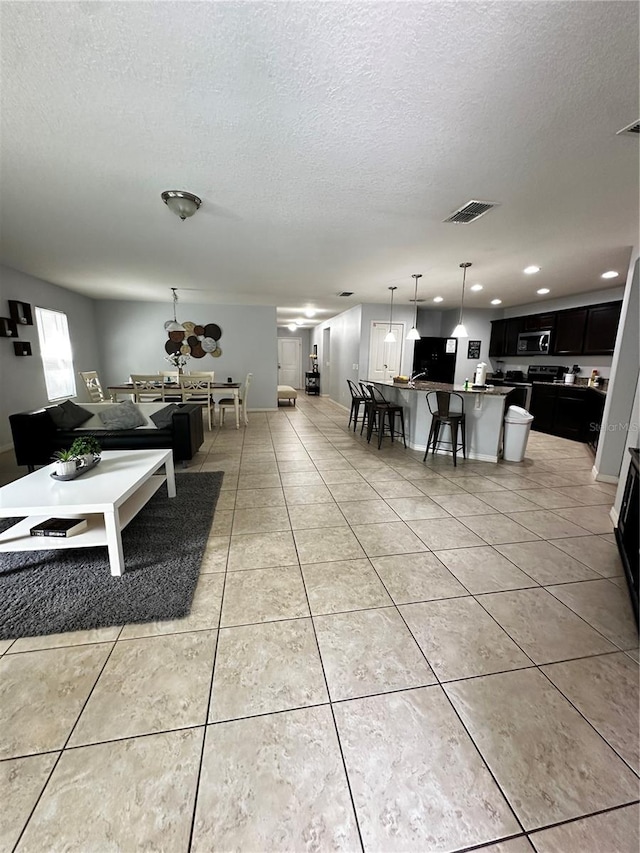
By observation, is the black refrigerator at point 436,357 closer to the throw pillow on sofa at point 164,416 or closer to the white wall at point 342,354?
the white wall at point 342,354

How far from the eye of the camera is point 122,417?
4.14 metres

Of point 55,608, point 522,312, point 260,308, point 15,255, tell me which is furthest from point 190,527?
point 522,312

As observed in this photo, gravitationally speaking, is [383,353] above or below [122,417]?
above

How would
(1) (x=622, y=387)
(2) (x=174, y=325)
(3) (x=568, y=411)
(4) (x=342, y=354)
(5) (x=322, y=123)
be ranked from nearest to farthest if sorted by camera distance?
1. (5) (x=322, y=123)
2. (1) (x=622, y=387)
3. (3) (x=568, y=411)
4. (2) (x=174, y=325)
5. (4) (x=342, y=354)

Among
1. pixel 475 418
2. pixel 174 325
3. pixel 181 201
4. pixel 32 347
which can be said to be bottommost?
pixel 475 418

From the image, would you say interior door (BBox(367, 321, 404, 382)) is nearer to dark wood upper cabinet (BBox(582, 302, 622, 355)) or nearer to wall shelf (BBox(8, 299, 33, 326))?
dark wood upper cabinet (BBox(582, 302, 622, 355))

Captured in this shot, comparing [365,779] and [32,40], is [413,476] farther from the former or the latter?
[32,40]

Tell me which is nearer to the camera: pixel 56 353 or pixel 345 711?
pixel 345 711

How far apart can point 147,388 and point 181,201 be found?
13.2 feet

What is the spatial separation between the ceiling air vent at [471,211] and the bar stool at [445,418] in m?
2.01

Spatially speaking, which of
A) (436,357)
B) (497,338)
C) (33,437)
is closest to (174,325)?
(33,437)

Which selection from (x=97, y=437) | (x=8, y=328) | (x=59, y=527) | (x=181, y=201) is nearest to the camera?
(x=59, y=527)

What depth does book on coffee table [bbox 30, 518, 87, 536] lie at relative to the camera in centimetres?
199

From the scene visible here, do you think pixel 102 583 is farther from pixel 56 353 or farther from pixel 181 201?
pixel 56 353
